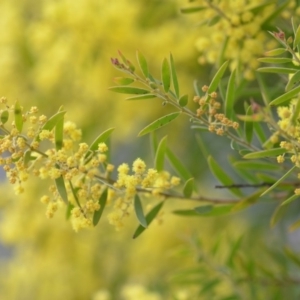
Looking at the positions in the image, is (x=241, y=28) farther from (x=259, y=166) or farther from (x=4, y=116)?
(x=4, y=116)

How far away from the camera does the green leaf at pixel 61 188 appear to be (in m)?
0.40

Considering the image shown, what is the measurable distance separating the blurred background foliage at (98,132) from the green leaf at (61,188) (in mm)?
340

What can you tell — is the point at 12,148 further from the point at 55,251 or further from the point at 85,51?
the point at 55,251

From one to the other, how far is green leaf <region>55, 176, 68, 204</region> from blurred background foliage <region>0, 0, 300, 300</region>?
340 mm

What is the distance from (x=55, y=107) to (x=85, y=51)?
0.50ft

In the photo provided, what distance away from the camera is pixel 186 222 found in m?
0.97

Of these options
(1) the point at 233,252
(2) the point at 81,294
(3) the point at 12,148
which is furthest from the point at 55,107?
(3) the point at 12,148

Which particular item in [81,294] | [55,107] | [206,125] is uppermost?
[55,107]

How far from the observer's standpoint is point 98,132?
894 millimetres

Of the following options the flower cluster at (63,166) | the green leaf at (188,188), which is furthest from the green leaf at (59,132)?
the green leaf at (188,188)

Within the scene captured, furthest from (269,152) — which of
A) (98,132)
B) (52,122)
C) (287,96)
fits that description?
(98,132)

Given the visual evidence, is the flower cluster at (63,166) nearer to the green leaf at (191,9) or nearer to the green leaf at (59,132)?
the green leaf at (59,132)

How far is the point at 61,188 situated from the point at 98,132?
499 millimetres

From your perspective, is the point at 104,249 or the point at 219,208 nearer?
the point at 219,208
